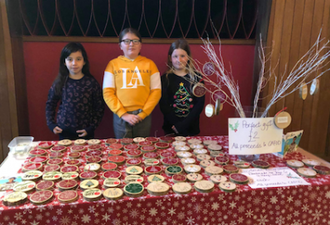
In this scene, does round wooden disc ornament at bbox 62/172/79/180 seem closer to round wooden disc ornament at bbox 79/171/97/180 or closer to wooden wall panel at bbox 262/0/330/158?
round wooden disc ornament at bbox 79/171/97/180

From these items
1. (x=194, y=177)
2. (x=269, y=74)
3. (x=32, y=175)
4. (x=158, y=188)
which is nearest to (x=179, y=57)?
(x=269, y=74)

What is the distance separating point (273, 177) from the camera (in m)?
1.16

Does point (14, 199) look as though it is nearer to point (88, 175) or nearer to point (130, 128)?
point (88, 175)

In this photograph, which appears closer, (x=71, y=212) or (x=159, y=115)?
(x=71, y=212)

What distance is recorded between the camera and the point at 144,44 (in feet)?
8.13

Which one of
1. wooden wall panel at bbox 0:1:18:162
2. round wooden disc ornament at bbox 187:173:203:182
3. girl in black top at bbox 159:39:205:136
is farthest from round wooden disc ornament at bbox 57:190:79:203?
wooden wall panel at bbox 0:1:18:162

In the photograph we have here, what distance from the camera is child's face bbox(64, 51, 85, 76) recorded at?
6.63 feet

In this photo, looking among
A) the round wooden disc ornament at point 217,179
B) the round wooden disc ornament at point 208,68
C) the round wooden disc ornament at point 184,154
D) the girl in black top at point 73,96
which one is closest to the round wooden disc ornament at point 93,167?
the round wooden disc ornament at point 184,154

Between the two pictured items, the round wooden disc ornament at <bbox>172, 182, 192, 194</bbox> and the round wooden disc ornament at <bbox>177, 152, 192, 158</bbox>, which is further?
the round wooden disc ornament at <bbox>177, 152, 192, 158</bbox>

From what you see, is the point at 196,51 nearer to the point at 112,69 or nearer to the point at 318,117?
the point at 112,69

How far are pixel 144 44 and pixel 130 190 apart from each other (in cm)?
179

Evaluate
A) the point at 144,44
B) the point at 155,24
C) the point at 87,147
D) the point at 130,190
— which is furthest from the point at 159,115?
the point at 130,190

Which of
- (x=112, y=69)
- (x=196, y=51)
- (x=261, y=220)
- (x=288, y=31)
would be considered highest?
(x=288, y=31)

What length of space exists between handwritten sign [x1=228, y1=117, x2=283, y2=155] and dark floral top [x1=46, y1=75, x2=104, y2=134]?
1.30 meters
